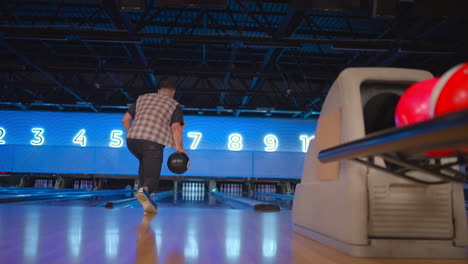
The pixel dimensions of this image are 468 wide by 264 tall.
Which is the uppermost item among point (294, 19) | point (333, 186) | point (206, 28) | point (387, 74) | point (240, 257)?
point (206, 28)

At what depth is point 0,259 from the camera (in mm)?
1030

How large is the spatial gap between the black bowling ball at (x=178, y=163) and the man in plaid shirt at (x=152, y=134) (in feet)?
0.22

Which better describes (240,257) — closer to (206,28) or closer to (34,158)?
(206,28)

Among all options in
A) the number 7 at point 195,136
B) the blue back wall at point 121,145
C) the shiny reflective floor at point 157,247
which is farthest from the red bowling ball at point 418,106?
the number 7 at point 195,136

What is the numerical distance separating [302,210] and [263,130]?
9.57 meters

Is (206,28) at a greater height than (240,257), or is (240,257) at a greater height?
(206,28)

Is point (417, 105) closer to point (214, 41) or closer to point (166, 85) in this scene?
point (166, 85)

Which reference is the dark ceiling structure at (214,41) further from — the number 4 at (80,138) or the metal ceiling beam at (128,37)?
the number 4 at (80,138)

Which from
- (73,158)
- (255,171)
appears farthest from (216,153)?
(73,158)

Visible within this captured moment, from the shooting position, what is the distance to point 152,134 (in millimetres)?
2893

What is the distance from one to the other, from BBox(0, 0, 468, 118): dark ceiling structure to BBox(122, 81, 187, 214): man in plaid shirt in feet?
5.09

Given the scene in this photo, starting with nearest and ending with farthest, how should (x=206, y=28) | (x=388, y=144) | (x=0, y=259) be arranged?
1. (x=388, y=144)
2. (x=0, y=259)
3. (x=206, y=28)

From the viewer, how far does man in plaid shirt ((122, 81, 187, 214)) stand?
2891 millimetres

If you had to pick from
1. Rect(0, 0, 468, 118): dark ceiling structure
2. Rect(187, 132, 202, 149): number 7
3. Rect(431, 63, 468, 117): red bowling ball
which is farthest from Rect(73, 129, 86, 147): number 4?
Rect(431, 63, 468, 117): red bowling ball
